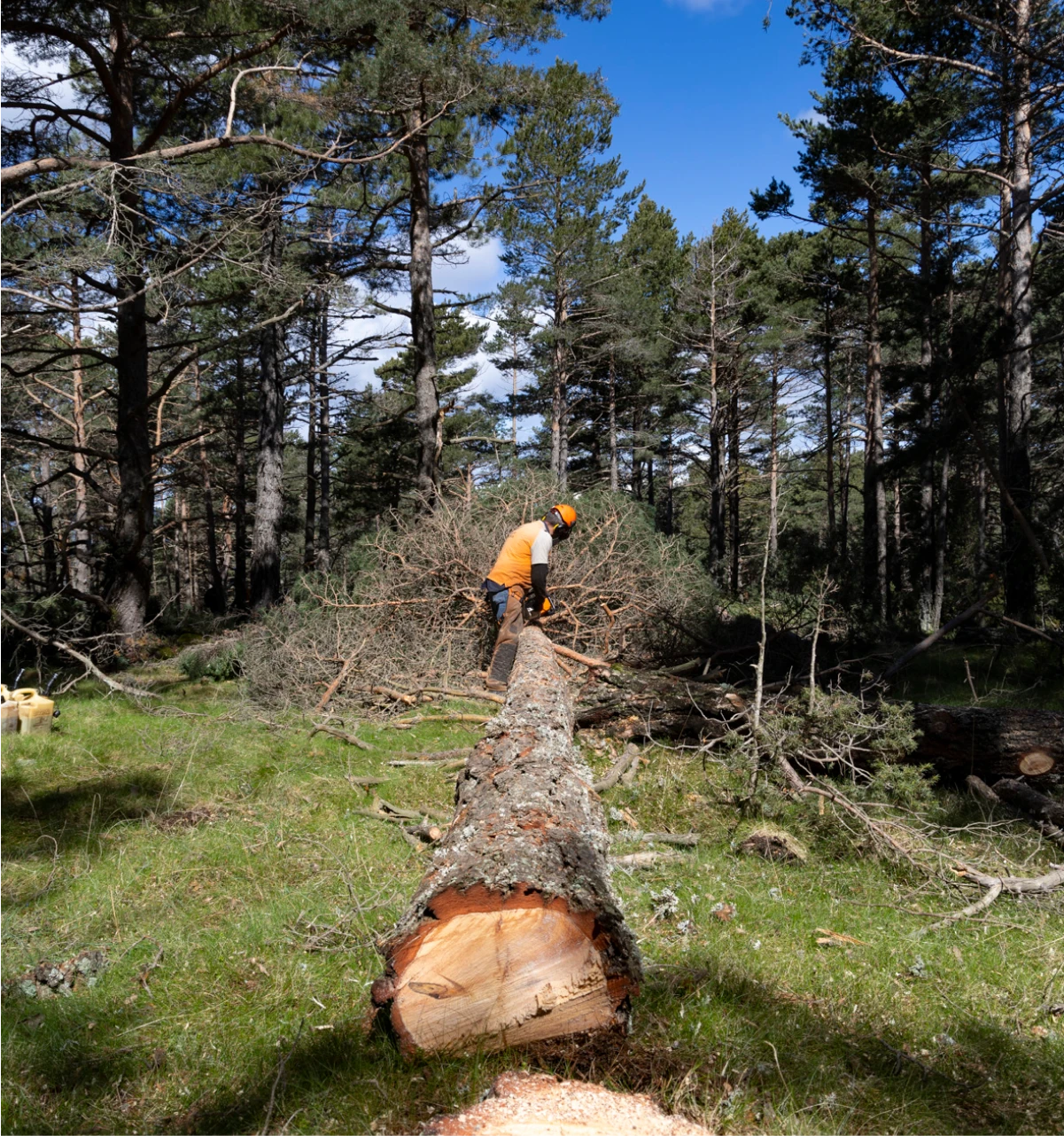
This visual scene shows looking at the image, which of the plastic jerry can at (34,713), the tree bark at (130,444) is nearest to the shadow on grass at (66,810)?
→ the plastic jerry can at (34,713)

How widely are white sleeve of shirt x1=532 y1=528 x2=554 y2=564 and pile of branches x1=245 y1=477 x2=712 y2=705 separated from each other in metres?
1.51

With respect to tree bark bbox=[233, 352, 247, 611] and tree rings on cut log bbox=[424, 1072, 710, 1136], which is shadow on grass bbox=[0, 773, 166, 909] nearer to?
→ tree rings on cut log bbox=[424, 1072, 710, 1136]

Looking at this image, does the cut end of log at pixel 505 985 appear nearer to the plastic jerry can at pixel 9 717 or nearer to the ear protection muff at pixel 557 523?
the ear protection muff at pixel 557 523

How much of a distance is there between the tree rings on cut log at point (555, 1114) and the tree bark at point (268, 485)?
12978 millimetres

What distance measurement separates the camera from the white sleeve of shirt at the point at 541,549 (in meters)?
Answer: 7.54

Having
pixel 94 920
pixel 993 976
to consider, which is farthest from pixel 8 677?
pixel 993 976

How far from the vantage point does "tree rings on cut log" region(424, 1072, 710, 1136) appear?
5.56 ft

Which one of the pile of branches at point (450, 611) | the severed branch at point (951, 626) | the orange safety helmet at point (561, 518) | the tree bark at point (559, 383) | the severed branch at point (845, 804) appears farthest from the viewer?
the tree bark at point (559, 383)

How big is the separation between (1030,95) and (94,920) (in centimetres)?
876

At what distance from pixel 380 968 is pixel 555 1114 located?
1483 millimetres

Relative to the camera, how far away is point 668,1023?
2564 millimetres

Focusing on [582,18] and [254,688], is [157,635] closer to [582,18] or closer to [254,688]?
[254,688]

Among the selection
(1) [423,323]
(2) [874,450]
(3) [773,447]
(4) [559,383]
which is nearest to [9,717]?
(1) [423,323]

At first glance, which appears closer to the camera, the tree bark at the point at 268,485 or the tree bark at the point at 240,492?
the tree bark at the point at 268,485
